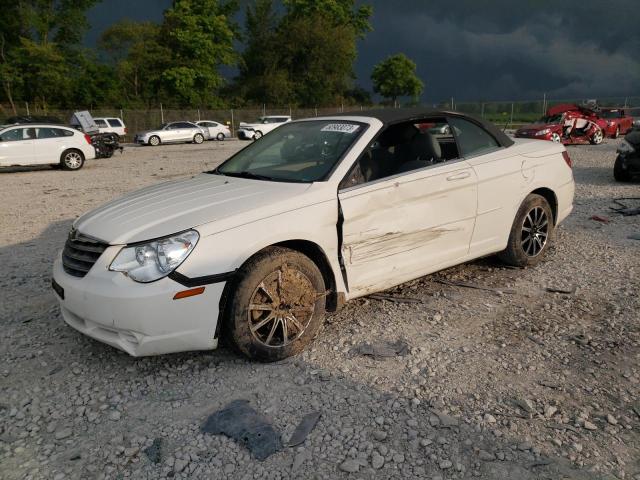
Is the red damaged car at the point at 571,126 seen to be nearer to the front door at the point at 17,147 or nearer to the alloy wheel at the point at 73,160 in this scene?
the alloy wheel at the point at 73,160

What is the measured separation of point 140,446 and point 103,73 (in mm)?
48567

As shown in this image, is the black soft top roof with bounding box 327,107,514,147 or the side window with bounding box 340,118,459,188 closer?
the side window with bounding box 340,118,459,188

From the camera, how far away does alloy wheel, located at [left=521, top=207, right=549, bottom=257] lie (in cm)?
491

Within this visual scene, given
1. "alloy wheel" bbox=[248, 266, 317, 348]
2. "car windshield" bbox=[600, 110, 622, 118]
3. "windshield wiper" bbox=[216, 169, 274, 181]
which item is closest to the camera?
"alloy wheel" bbox=[248, 266, 317, 348]

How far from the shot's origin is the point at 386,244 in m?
3.79

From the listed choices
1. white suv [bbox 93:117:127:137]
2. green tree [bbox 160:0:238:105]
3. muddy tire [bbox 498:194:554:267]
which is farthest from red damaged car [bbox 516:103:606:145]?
green tree [bbox 160:0:238:105]

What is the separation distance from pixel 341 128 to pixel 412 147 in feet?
2.16

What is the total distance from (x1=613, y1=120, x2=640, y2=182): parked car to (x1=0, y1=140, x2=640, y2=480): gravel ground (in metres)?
6.11

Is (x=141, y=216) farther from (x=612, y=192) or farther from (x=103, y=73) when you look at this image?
(x=103, y=73)

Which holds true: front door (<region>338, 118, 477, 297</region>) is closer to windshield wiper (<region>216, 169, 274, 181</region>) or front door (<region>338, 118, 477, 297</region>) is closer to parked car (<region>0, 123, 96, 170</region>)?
windshield wiper (<region>216, 169, 274, 181</region>)

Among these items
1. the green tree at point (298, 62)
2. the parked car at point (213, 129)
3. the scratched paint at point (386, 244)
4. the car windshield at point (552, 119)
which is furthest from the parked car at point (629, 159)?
the green tree at point (298, 62)

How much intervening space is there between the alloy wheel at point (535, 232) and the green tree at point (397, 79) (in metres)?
75.0

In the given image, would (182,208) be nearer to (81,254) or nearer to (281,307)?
(81,254)

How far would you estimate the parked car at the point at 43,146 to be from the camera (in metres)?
15.0
